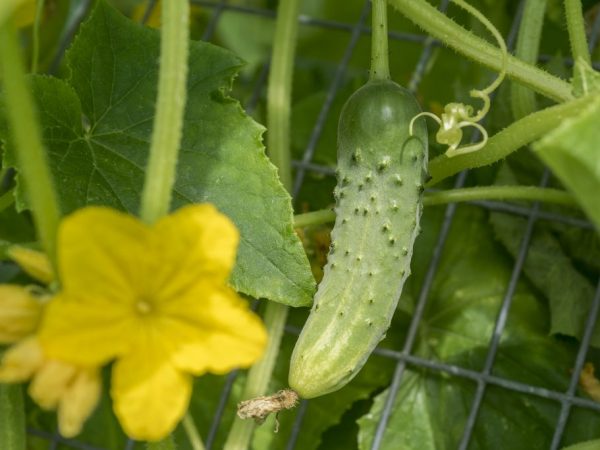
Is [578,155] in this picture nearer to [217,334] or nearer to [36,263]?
[217,334]

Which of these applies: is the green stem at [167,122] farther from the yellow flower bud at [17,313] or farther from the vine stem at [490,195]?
the vine stem at [490,195]

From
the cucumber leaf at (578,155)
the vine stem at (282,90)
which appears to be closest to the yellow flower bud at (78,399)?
the cucumber leaf at (578,155)

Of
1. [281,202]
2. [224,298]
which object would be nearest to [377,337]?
[281,202]

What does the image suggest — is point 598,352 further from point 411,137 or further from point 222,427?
point 222,427

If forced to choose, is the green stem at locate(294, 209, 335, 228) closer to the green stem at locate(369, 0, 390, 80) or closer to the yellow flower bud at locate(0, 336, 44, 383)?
the green stem at locate(369, 0, 390, 80)

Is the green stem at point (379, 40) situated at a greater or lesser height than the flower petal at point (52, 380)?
greater

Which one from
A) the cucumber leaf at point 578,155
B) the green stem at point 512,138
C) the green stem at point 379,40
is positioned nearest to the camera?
the cucumber leaf at point 578,155

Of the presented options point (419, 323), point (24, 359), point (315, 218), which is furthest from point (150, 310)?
point (419, 323)
